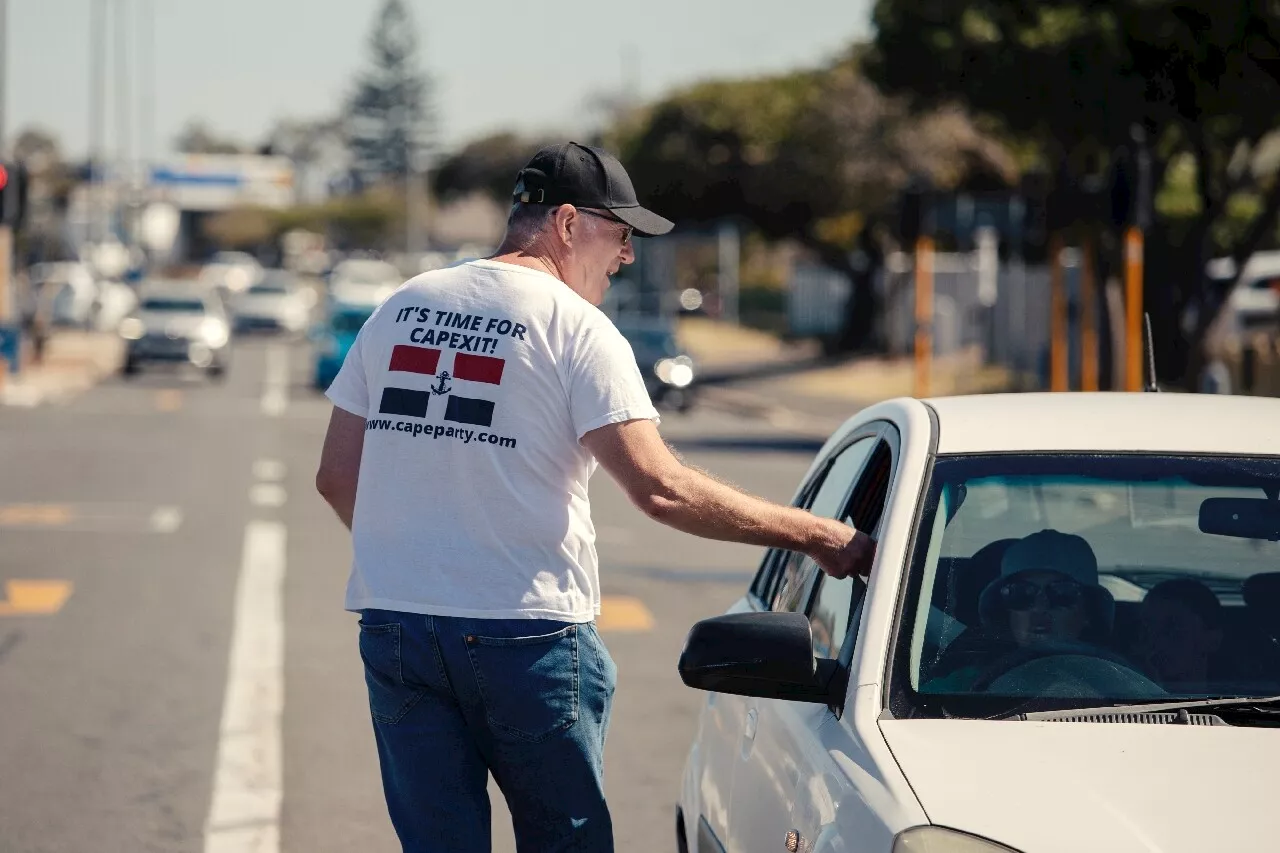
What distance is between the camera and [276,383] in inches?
1439

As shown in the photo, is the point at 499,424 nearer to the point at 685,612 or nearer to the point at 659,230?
the point at 659,230

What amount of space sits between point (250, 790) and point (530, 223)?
3.79m

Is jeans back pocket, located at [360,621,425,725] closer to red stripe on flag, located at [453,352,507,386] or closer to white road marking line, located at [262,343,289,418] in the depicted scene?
red stripe on flag, located at [453,352,507,386]

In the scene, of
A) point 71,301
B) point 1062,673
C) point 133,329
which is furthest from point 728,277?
point 1062,673

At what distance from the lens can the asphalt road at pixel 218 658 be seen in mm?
6910

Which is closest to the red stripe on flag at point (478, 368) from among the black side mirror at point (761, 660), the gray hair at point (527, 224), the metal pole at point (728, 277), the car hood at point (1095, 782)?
the gray hair at point (527, 224)

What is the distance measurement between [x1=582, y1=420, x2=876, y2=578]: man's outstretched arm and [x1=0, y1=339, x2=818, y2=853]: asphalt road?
2920 mm

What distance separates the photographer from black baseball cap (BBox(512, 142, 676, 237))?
12.9 feet

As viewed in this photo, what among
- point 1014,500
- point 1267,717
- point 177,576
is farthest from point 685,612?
point 1267,717

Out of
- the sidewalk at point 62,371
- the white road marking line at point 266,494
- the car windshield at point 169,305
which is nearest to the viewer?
the white road marking line at point 266,494

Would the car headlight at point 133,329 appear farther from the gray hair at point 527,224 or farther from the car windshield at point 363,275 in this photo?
the gray hair at point 527,224

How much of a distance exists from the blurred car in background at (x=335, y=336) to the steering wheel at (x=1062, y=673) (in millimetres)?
29398

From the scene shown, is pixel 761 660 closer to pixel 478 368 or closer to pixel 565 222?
pixel 478 368

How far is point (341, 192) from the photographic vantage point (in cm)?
17288
